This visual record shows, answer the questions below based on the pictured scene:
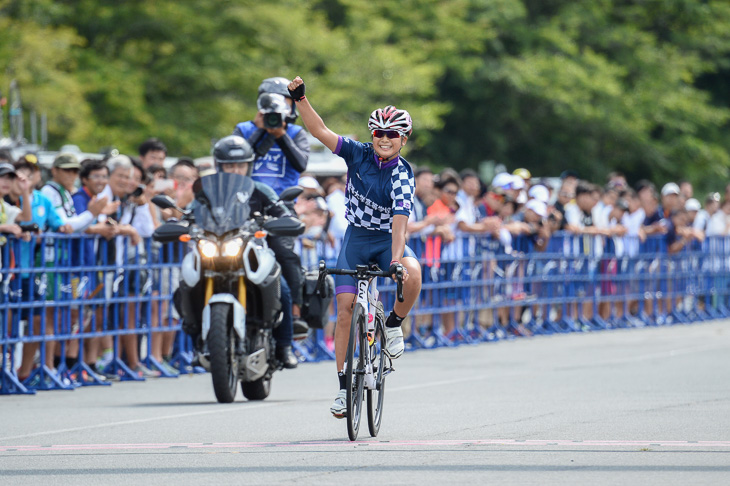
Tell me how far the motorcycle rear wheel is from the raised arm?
306 centimetres

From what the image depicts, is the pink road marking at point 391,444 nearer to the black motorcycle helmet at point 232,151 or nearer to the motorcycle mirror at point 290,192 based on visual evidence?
the motorcycle mirror at point 290,192

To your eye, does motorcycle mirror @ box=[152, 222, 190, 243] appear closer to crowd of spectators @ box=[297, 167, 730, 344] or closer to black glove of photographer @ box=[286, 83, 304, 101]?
black glove of photographer @ box=[286, 83, 304, 101]

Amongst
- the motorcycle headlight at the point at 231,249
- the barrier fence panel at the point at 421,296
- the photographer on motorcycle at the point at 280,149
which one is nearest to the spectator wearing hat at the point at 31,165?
the barrier fence panel at the point at 421,296

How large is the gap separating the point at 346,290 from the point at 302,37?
26949 mm

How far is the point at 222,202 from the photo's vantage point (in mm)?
11797

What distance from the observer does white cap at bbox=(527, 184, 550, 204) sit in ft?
67.6

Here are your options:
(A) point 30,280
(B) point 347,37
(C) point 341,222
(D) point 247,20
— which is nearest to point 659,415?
(A) point 30,280

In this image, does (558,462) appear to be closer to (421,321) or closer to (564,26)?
Result: (421,321)

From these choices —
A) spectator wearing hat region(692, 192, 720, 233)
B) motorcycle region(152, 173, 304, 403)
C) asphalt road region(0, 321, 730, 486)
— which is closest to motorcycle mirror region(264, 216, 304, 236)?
motorcycle region(152, 173, 304, 403)

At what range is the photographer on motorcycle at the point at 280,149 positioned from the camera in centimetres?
1251

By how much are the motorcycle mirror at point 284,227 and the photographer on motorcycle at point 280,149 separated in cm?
70

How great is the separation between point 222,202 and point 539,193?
9.54m

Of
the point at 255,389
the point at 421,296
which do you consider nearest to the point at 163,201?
the point at 255,389

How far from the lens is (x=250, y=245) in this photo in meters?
11.7
